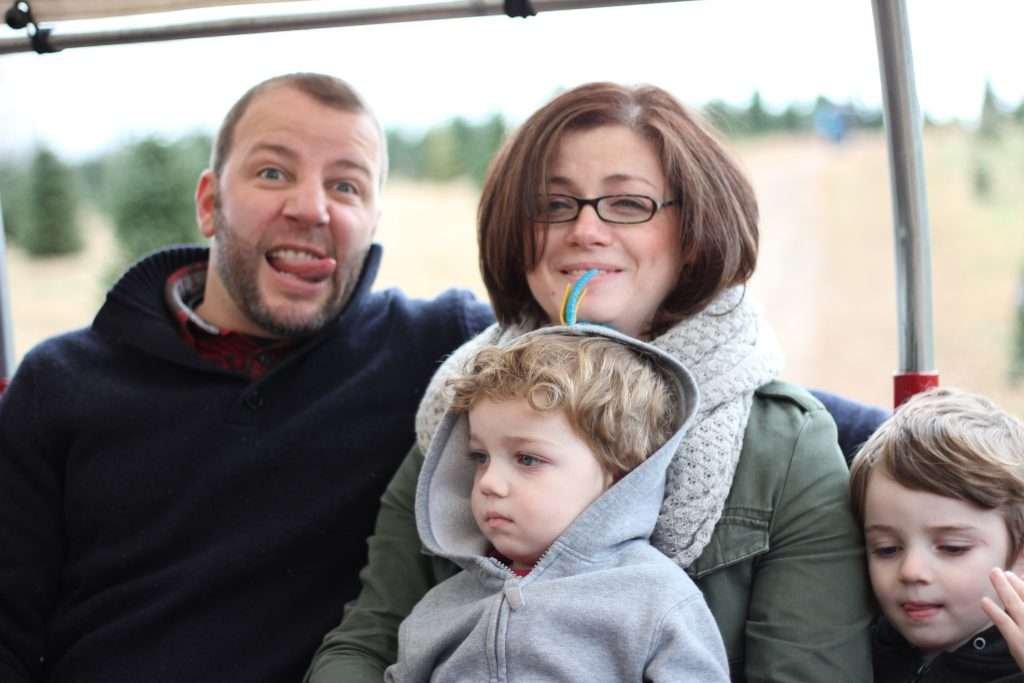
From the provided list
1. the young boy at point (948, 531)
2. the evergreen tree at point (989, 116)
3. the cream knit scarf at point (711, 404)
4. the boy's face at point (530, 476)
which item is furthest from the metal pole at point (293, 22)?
the evergreen tree at point (989, 116)

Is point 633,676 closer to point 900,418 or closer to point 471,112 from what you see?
point 900,418

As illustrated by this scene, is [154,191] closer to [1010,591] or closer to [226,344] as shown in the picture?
[226,344]

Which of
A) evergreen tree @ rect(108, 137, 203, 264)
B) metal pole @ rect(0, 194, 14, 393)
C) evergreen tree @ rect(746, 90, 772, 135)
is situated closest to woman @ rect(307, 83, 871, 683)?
metal pole @ rect(0, 194, 14, 393)

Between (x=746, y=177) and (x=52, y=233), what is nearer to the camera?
(x=746, y=177)

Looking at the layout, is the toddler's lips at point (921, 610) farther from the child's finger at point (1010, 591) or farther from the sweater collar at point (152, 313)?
the sweater collar at point (152, 313)

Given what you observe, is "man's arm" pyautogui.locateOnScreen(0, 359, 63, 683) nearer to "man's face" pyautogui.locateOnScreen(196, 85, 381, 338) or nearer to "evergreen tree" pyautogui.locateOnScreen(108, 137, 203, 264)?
"man's face" pyautogui.locateOnScreen(196, 85, 381, 338)

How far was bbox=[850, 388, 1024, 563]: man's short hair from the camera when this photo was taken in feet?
5.72

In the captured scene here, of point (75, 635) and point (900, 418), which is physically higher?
point (900, 418)

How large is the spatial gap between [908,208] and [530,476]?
0.88m

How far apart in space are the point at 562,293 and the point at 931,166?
7.41 meters

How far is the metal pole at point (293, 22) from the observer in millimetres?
2188

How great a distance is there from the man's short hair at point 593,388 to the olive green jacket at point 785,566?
0.64 ft

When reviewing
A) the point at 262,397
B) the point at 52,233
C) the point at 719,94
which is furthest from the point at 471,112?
the point at 262,397

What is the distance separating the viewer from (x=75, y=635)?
235 centimetres
